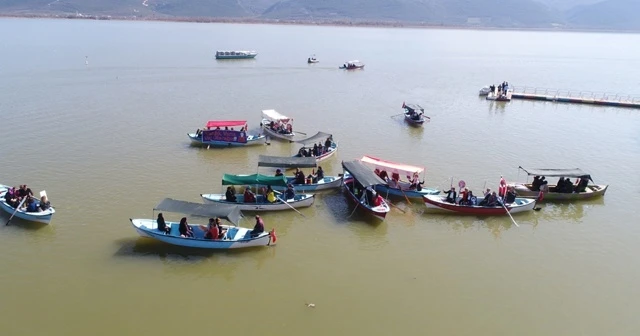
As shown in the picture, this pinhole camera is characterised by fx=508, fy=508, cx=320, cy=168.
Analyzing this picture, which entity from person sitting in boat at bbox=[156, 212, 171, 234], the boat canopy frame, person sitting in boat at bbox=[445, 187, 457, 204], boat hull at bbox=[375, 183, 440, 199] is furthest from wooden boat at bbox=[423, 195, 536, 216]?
person sitting in boat at bbox=[156, 212, 171, 234]

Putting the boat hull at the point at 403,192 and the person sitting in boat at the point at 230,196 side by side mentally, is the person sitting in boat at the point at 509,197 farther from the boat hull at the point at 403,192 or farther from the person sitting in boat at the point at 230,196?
the person sitting in boat at the point at 230,196

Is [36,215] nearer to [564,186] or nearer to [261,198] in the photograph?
[261,198]

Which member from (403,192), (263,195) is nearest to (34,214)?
(263,195)

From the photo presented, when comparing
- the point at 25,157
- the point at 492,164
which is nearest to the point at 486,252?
the point at 492,164

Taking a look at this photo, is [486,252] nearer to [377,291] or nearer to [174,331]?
[377,291]

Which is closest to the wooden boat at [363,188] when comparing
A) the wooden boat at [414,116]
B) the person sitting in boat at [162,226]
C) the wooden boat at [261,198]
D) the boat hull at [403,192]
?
the boat hull at [403,192]

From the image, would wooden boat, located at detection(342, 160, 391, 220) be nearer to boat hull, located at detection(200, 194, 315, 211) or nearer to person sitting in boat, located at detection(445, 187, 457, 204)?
boat hull, located at detection(200, 194, 315, 211)
